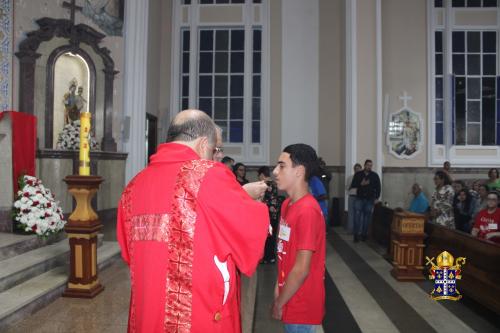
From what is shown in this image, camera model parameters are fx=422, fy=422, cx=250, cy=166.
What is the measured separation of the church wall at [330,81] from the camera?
11766 mm

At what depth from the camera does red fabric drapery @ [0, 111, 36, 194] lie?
217 inches

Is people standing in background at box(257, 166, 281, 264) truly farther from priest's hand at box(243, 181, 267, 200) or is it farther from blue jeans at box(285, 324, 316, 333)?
priest's hand at box(243, 181, 267, 200)

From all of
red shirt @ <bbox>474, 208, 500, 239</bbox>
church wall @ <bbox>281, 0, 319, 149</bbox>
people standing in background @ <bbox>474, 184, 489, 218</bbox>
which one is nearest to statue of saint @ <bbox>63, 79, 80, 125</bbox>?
church wall @ <bbox>281, 0, 319, 149</bbox>

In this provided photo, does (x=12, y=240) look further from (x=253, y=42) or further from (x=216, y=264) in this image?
(x=253, y=42)

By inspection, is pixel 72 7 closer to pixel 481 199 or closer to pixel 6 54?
pixel 6 54

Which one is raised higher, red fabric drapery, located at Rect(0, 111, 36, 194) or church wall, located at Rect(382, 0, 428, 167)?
church wall, located at Rect(382, 0, 428, 167)

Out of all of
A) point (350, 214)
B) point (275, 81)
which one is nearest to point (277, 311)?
point (350, 214)

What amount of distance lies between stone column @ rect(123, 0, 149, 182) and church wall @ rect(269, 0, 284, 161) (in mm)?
3839

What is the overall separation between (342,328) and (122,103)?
7.30m

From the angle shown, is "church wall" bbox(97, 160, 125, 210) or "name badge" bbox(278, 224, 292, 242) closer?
"name badge" bbox(278, 224, 292, 242)

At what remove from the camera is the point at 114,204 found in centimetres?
903

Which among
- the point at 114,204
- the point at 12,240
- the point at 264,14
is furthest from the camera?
the point at 264,14

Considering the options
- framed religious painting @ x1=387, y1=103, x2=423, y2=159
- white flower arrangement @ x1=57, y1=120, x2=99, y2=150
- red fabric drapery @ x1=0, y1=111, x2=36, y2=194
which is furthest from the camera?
framed religious painting @ x1=387, y1=103, x2=423, y2=159

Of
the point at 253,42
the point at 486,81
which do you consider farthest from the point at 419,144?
the point at 253,42
